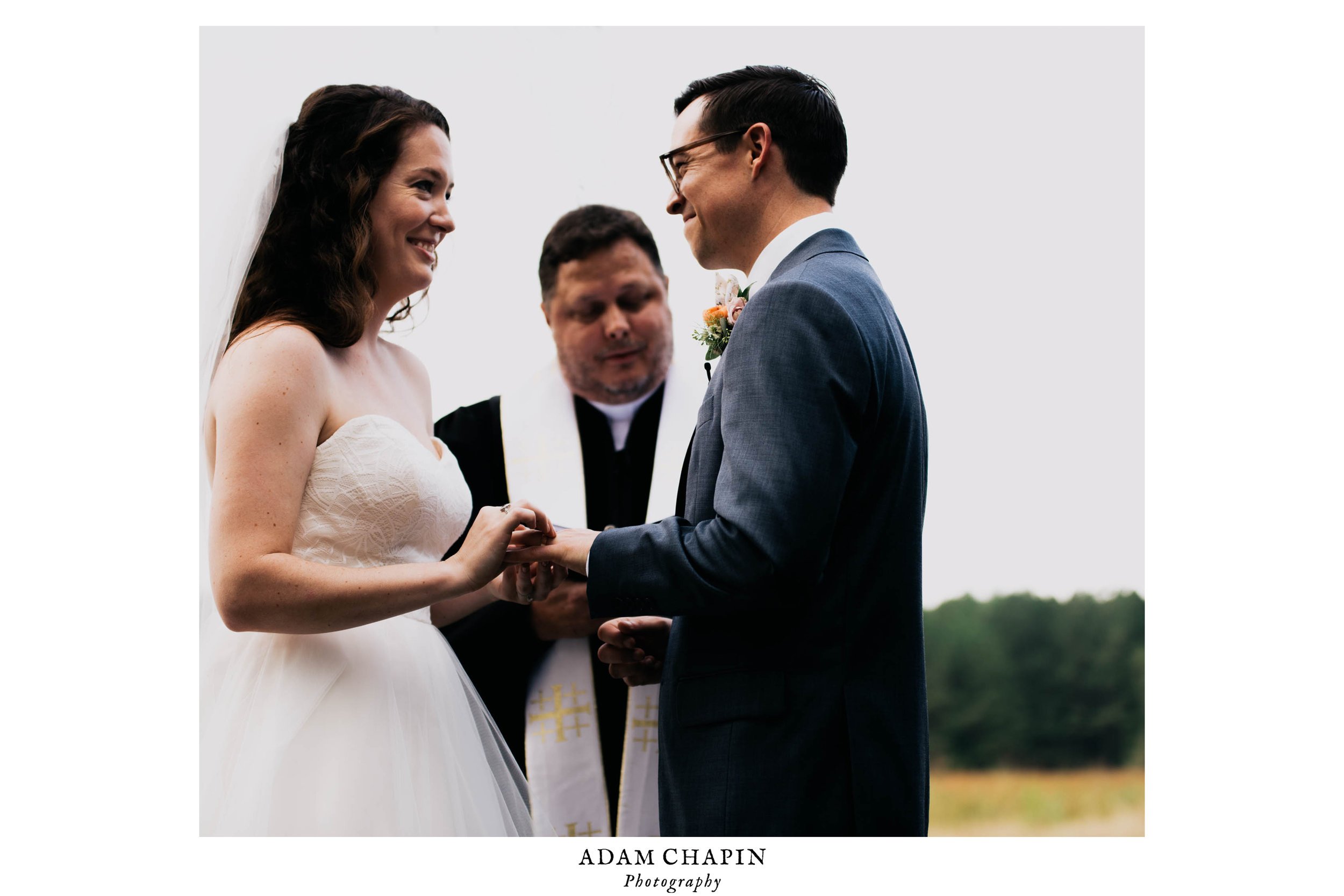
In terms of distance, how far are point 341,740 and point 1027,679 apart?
657 centimetres

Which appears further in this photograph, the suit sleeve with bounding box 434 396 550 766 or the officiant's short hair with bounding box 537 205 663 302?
the officiant's short hair with bounding box 537 205 663 302

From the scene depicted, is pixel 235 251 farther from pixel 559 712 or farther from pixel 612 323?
pixel 559 712

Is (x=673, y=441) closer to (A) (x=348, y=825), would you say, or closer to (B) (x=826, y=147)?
(B) (x=826, y=147)

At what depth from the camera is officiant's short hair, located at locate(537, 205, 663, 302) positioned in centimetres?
388

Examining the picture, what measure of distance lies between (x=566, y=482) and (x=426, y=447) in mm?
A: 1044

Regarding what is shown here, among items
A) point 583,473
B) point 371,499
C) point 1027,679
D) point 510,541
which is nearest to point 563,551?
point 510,541

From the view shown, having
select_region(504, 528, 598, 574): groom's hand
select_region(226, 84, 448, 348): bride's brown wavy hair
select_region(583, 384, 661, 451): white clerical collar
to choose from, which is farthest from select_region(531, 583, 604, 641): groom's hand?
select_region(226, 84, 448, 348): bride's brown wavy hair

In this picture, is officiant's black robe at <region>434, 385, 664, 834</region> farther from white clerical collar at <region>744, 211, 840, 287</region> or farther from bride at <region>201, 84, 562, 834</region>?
white clerical collar at <region>744, 211, 840, 287</region>

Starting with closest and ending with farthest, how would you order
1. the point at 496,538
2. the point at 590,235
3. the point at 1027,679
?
the point at 496,538 < the point at 590,235 < the point at 1027,679

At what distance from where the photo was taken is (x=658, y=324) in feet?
13.0

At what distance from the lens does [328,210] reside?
2.81m

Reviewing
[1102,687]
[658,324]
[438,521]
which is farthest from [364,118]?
[1102,687]

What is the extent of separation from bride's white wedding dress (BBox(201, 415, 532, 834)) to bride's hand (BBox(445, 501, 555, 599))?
0.47ft
